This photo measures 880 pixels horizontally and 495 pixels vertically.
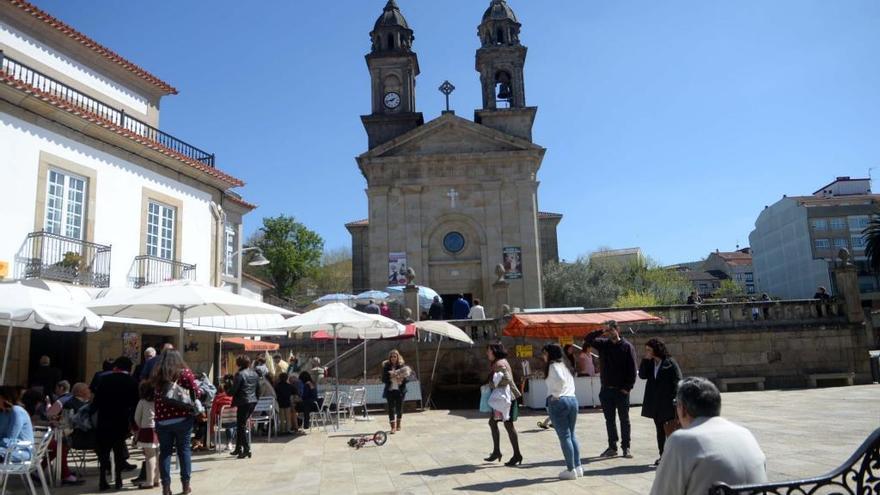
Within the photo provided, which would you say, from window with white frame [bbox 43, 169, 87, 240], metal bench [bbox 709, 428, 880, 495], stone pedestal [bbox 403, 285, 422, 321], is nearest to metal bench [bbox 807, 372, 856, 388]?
stone pedestal [bbox 403, 285, 422, 321]

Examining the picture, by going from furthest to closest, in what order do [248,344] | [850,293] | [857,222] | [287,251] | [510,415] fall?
[857,222] → [287,251] → [248,344] → [850,293] → [510,415]

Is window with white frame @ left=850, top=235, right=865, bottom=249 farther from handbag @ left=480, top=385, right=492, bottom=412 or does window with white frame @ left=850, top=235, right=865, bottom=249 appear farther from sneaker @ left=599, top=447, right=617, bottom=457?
handbag @ left=480, top=385, right=492, bottom=412

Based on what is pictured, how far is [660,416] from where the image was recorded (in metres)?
6.87

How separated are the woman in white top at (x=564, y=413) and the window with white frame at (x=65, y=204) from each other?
11.9 metres

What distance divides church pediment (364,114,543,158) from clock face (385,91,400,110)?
3570 mm

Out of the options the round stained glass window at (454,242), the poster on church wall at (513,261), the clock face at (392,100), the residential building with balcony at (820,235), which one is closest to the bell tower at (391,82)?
the clock face at (392,100)

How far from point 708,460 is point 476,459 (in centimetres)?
576

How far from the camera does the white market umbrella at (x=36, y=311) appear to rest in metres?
7.66

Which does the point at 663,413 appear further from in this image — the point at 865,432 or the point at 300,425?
the point at 300,425

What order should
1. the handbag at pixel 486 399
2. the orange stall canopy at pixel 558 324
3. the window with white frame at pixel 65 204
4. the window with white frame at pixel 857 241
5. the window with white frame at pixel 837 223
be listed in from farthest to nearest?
the window with white frame at pixel 837 223, the window with white frame at pixel 857 241, the orange stall canopy at pixel 558 324, the window with white frame at pixel 65 204, the handbag at pixel 486 399

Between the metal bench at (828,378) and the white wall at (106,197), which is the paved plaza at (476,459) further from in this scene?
the white wall at (106,197)

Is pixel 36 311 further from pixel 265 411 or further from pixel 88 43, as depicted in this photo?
pixel 88 43

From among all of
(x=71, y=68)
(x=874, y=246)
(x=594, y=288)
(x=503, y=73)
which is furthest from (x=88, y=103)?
(x=874, y=246)

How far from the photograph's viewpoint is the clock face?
33.9 meters
